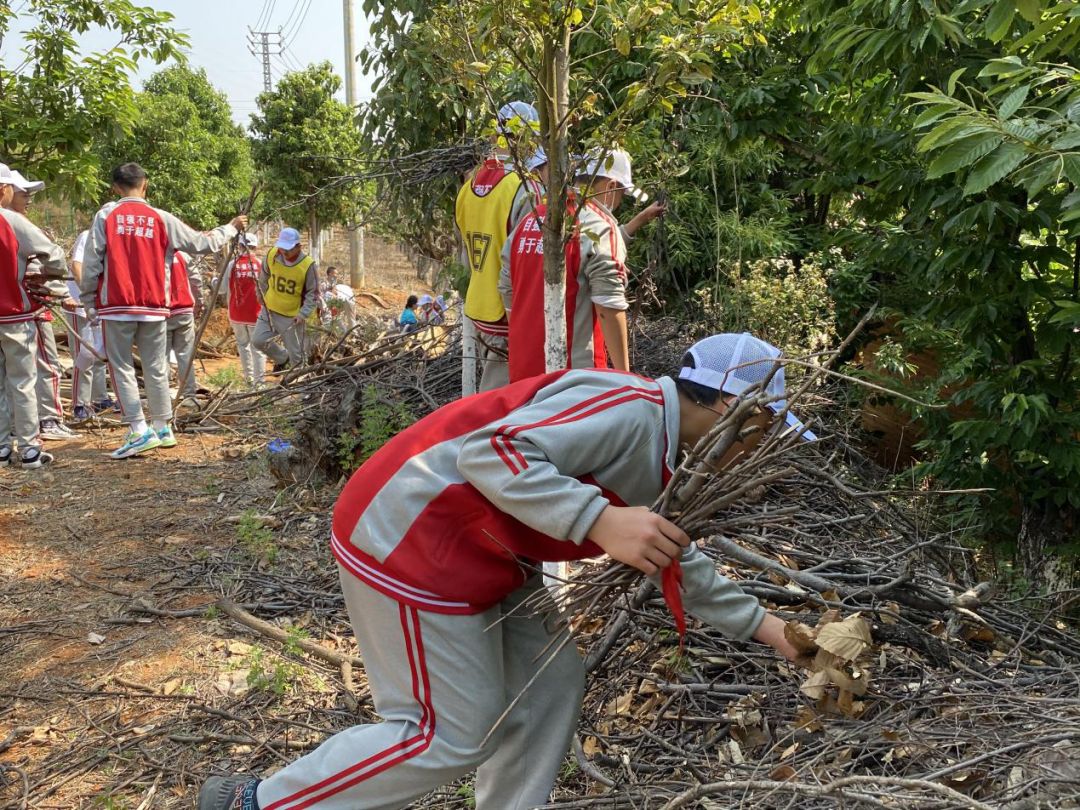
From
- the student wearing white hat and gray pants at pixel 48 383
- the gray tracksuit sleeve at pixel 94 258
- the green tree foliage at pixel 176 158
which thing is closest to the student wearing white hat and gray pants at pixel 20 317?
the gray tracksuit sleeve at pixel 94 258

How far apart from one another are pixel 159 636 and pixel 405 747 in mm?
2297

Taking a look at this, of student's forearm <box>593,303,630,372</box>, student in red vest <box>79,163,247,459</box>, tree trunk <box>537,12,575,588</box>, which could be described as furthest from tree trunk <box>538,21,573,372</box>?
student in red vest <box>79,163,247,459</box>

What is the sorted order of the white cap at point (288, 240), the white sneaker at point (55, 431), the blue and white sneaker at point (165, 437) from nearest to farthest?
the blue and white sneaker at point (165, 437)
the white sneaker at point (55, 431)
the white cap at point (288, 240)

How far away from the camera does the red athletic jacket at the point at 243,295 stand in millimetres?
9180

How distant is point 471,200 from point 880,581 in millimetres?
2611

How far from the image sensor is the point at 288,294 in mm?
8625

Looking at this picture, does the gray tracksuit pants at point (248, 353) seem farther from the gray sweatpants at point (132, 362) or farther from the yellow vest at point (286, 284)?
the gray sweatpants at point (132, 362)

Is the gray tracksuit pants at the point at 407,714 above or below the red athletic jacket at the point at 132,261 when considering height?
below

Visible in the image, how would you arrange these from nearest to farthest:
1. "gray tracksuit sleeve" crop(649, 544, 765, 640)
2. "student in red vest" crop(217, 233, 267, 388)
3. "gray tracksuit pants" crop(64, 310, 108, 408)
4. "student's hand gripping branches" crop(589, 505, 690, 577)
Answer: "student's hand gripping branches" crop(589, 505, 690, 577)
"gray tracksuit sleeve" crop(649, 544, 765, 640)
"gray tracksuit pants" crop(64, 310, 108, 408)
"student in red vest" crop(217, 233, 267, 388)

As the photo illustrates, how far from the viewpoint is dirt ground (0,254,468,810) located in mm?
3111

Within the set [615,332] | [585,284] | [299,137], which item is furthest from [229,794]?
[299,137]

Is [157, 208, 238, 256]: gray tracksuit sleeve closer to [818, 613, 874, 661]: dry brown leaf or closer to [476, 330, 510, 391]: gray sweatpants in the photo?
[476, 330, 510, 391]: gray sweatpants

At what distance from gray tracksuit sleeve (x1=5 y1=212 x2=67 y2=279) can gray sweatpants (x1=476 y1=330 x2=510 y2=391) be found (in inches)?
133

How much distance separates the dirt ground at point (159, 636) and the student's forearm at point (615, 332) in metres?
1.65
